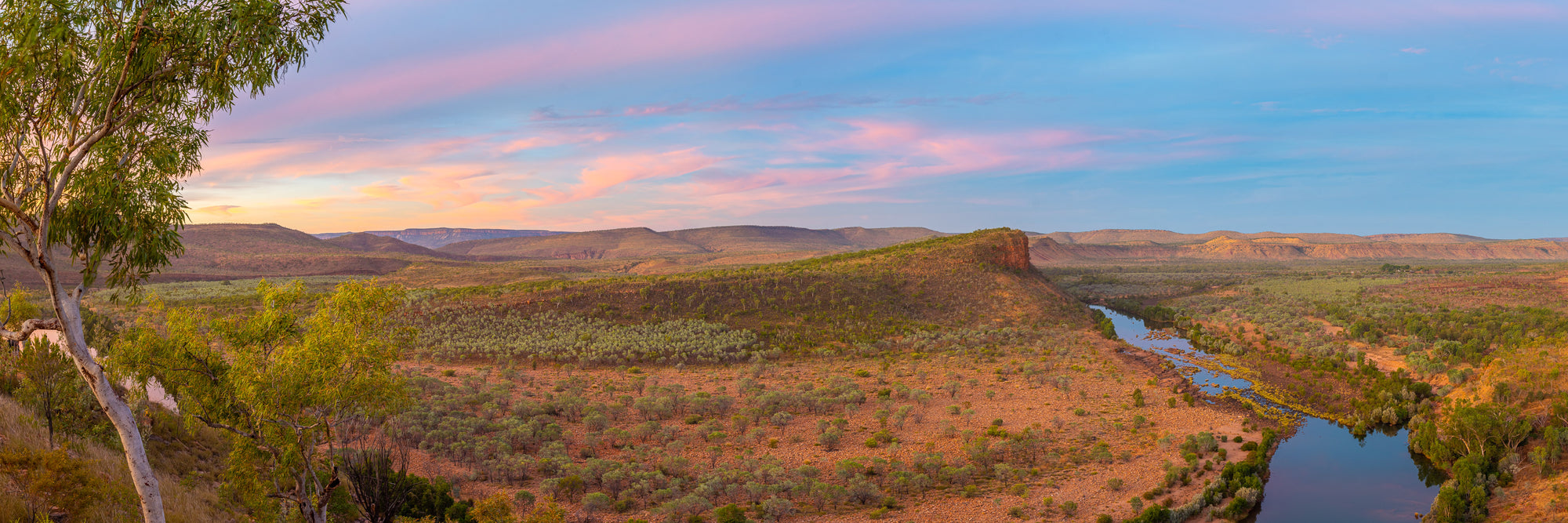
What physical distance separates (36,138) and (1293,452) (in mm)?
38914

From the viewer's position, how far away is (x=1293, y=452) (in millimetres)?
29453

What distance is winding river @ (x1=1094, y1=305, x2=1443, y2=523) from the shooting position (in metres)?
23.8

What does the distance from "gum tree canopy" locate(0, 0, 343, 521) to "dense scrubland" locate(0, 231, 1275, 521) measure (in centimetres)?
123

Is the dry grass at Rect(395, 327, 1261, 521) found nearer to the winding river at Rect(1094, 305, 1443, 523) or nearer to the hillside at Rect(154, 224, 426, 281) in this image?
the winding river at Rect(1094, 305, 1443, 523)

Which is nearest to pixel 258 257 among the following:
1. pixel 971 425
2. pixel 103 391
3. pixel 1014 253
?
pixel 1014 253

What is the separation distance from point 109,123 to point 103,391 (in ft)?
11.4

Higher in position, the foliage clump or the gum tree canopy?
the gum tree canopy

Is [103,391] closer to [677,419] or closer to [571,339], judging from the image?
[677,419]

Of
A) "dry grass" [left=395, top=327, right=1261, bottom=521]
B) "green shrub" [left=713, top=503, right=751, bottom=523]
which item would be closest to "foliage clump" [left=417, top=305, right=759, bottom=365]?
"dry grass" [left=395, top=327, right=1261, bottom=521]

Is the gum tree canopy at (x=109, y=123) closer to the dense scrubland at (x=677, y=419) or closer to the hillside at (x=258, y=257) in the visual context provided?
the dense scrubland at (x=677, y=419)

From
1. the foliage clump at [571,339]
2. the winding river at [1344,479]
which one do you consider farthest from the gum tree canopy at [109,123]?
the foliage clump at [571,339]

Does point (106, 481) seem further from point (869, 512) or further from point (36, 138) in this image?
point (869, 512)

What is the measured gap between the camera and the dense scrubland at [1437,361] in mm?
23375

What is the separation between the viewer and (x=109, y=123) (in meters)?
8.68
